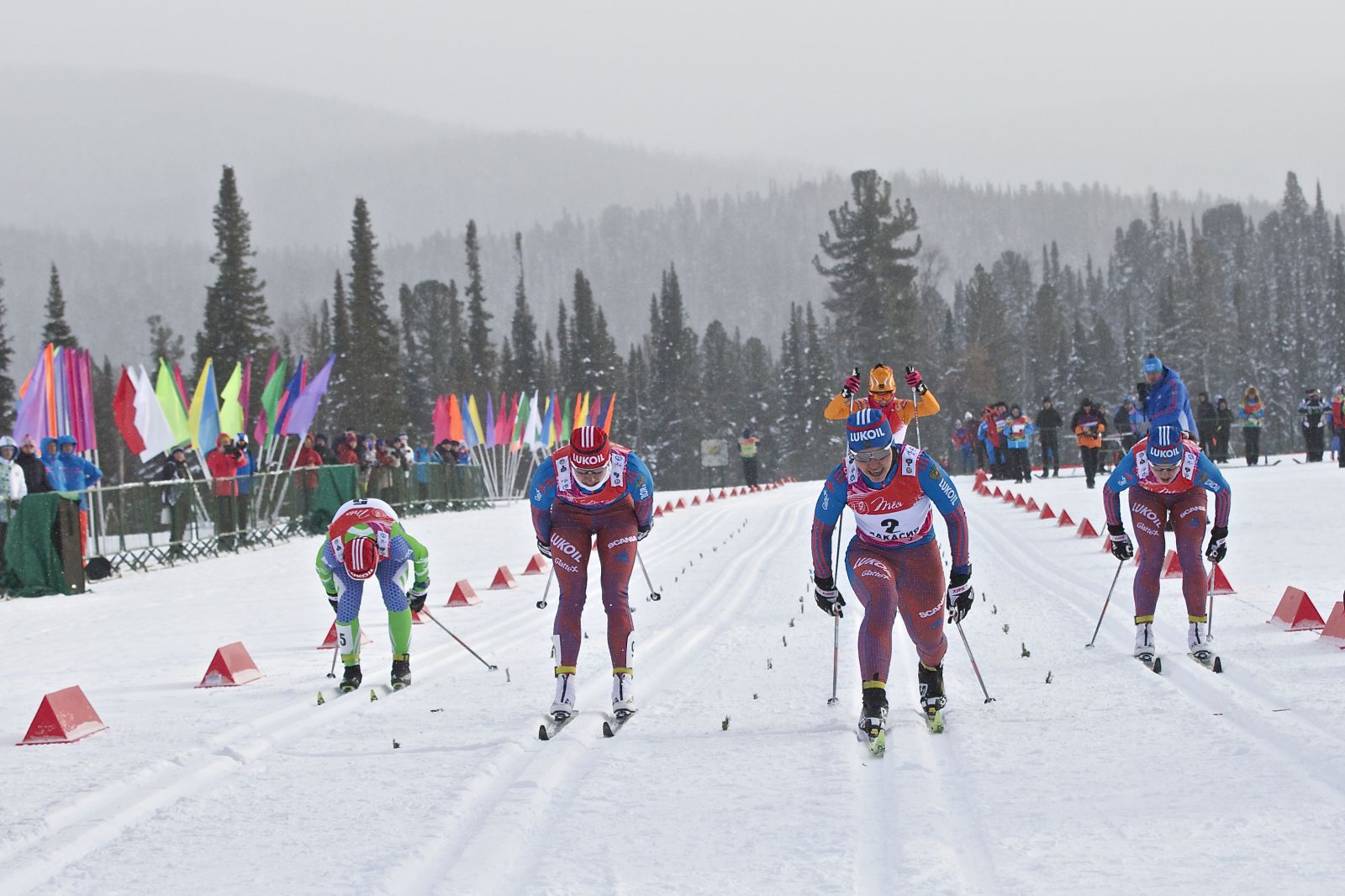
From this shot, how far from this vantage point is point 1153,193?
6442 inches

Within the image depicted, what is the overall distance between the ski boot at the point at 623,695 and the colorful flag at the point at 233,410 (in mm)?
18549

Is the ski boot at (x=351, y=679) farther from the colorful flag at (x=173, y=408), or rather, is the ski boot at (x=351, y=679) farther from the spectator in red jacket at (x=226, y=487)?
the colorful flag at (x=173, y=408)

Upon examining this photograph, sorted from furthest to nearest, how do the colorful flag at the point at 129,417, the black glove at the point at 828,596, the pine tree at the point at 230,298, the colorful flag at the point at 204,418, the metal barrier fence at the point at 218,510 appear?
the pine tree at the point at 230,298, the colorful flag at the point at 204,418, the colorful flag at the point at 129,417, the metal barrier fence at the point at 218,510, the black glove at the point at 828,596

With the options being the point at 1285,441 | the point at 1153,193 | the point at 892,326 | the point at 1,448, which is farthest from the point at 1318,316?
the point at 1,448

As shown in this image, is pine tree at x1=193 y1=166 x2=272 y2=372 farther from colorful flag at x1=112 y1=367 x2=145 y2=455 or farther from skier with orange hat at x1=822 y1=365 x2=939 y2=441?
skier with orange hat at x1=822 y1=365 x2=939 y2=441

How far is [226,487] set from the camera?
22.3 m

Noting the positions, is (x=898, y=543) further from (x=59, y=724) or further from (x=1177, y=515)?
(x=59, y=724)

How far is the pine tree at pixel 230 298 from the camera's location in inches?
2516

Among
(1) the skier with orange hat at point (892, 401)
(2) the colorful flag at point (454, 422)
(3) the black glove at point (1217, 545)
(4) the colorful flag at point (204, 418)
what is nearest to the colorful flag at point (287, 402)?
(4) the colorful flag at point (204, 418)

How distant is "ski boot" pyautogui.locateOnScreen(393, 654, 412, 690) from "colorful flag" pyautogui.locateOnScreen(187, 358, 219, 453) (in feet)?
50.7

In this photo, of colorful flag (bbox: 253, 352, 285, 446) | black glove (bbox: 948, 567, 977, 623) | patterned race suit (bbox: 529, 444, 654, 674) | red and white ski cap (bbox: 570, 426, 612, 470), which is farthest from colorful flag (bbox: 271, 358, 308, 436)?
black glove (bbox: 948, 567, 977, 623)

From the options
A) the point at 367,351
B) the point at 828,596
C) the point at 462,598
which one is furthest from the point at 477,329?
the point at 828,596

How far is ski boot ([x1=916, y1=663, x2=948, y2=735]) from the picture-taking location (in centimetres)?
717

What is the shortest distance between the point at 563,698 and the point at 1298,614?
612cm
